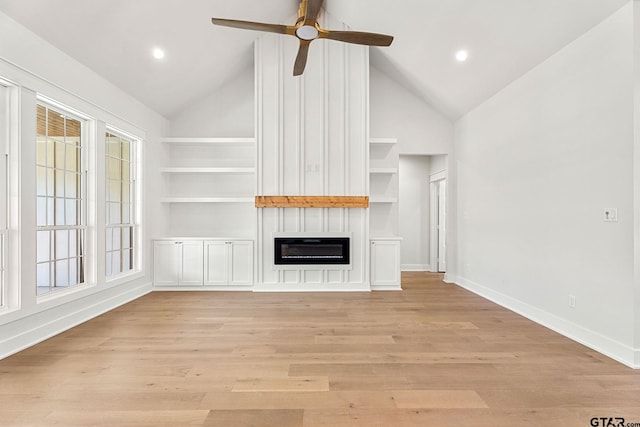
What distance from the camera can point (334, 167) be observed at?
5156 mm

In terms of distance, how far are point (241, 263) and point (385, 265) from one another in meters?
2.25

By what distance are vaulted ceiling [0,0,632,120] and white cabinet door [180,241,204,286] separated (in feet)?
7.33

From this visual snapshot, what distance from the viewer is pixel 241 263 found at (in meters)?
5.19

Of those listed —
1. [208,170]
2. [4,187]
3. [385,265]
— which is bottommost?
[385,265]

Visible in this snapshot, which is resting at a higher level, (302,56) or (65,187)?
(302,56)

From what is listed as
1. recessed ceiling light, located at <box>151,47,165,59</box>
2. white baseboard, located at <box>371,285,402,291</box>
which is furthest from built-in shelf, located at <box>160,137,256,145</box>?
white baseboard, located at <box>371,285,402,291</box>

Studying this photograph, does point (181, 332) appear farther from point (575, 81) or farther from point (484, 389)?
point (575, 81)

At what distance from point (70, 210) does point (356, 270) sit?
3786mm

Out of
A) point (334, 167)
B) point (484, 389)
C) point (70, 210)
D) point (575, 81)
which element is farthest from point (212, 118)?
point (484, 389)

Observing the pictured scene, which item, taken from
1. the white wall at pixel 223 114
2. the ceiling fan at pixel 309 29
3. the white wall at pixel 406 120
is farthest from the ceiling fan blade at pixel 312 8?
the white wall at pixel 406 120

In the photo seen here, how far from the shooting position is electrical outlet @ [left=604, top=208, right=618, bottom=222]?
8.98 ft

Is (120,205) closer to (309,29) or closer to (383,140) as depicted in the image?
(309,29)

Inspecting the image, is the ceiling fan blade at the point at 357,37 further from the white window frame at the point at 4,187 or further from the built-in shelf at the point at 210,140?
the white window frame at the point at 4,187

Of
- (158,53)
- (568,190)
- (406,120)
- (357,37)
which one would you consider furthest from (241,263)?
(568,190)
